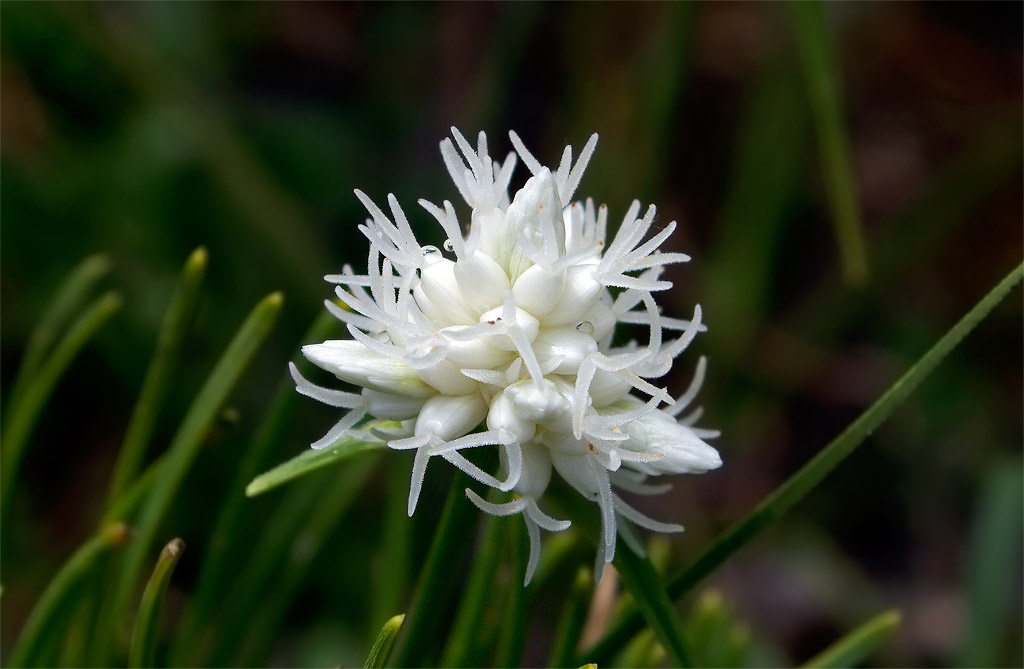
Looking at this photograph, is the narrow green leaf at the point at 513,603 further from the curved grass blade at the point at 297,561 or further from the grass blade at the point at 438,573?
the curved grass blade at the point at 297,561

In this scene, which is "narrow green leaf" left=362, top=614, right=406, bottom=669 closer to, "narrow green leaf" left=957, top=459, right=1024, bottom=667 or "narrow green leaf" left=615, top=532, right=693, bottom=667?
"narrow green leaf" left=615, top=532, right=693, bottom=667

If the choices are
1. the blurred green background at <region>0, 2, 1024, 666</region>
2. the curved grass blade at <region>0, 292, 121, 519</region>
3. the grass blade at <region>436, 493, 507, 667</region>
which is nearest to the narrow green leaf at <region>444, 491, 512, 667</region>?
the grass blade at <region>436, 493, 507, 667</region>

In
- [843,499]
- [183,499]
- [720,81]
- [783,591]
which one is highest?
[720,81]

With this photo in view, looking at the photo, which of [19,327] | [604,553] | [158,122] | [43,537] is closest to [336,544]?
[43,537]

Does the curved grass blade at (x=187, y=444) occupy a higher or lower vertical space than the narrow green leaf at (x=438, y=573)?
higher

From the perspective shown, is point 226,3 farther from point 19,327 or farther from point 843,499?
point 843,499

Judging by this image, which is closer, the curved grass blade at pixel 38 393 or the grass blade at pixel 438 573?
the grass blade at pixel 438 573

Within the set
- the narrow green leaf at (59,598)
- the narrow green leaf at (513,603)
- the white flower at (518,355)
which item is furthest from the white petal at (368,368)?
the narrow green leaf at (59,598)

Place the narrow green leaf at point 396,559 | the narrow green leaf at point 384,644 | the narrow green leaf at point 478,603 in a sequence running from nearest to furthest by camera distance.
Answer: the narrow green leaf at point 384,644 < the narrow green leaf at point 478,603 < the narrow green leaf at point 396,559
